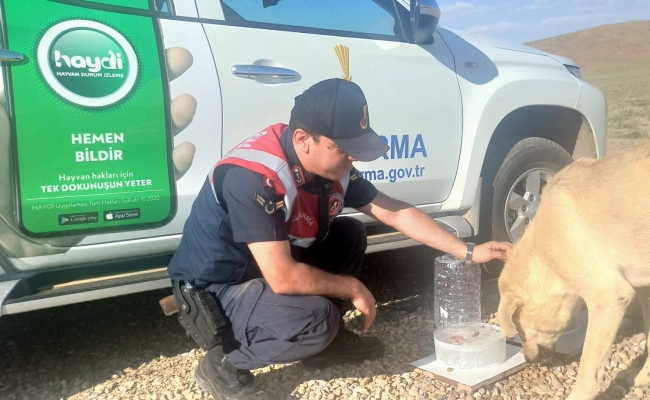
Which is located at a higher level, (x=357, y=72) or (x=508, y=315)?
(x=357, y=72)

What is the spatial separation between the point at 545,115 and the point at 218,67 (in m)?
2.45

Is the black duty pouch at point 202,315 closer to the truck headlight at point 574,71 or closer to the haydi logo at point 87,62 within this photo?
the haydi logo at point 87,62

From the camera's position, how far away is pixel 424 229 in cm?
321

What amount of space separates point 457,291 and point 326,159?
5.35ft

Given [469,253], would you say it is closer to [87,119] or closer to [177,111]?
[177,111]

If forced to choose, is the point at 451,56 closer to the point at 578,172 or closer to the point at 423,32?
the point at 423,32

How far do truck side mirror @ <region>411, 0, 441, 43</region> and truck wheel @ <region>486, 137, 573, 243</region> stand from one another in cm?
101

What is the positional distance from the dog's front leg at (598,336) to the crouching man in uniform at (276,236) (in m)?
0.93

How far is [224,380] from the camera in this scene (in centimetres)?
276

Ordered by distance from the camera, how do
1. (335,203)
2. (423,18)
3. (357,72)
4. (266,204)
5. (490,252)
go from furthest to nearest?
1. (423,18)
2. (357,72)
3. (490,252)
4. (335,203)
5. (266,204)

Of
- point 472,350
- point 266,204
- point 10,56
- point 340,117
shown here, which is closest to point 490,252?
point 472,350

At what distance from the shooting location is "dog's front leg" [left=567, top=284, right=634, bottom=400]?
101 inches

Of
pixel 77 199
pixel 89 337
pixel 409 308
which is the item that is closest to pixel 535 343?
pixel 409 308

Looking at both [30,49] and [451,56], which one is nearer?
[30,49]
